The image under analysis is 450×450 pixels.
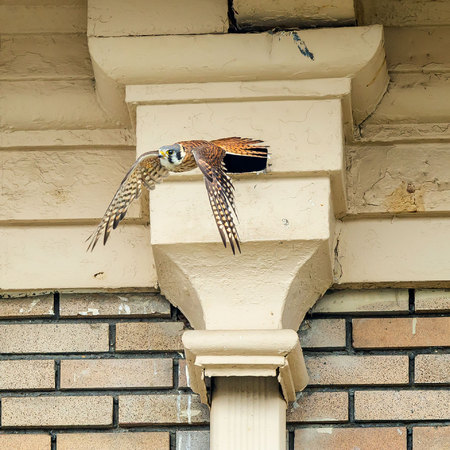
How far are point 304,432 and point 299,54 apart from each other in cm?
107

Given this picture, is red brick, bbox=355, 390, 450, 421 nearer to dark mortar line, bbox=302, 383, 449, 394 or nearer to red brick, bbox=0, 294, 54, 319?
dark mortar line, bbox=302, 383, 449, 394

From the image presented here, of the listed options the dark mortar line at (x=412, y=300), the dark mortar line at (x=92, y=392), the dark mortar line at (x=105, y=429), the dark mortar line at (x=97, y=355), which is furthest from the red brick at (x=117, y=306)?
the dark mortar line at (x=412, y=300)

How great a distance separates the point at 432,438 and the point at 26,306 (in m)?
1.24

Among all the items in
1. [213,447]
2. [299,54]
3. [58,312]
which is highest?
[299,54]

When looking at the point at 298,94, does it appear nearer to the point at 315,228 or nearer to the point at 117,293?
the point at 315,228

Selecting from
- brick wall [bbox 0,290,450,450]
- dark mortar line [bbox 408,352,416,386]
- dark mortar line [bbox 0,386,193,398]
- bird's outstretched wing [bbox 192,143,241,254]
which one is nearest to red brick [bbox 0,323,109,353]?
brick wall [bbox 0,290,450,450]

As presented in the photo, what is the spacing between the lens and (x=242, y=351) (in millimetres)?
3680

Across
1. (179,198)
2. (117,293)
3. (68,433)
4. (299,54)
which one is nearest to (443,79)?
(299,54)

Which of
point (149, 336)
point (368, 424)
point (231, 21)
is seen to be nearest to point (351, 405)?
point (368, 424)

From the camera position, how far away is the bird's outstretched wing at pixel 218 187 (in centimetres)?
348

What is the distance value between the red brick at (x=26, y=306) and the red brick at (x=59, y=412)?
0.85 ft

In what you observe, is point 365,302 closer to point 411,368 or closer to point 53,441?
point 411,368

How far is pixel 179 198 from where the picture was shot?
380 cm

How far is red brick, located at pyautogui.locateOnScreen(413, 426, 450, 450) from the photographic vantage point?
3947mm
